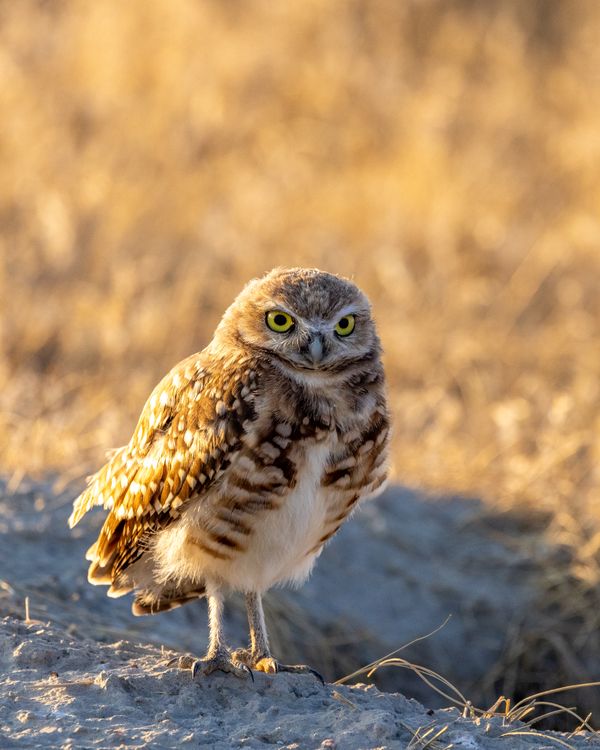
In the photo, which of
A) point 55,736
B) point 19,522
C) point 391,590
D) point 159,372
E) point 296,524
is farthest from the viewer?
point 159,372

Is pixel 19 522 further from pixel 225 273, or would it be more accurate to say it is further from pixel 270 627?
pixel 225 273

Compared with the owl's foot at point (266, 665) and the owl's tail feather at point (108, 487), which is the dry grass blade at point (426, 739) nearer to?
the owl's foot at point (266, 665)

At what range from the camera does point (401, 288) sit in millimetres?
8883

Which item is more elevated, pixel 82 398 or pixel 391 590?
pixel 82 398

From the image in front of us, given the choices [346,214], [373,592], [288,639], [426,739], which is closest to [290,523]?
[426,739]

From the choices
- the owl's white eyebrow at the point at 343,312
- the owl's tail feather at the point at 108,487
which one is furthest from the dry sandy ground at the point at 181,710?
the owl's white eyebrow at the point at 343,312

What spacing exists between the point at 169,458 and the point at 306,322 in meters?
0.58

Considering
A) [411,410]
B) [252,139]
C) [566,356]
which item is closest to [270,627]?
[411,410]

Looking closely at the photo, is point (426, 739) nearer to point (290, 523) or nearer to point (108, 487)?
point (290, 523)

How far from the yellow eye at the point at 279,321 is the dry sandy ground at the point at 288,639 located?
1009 mm

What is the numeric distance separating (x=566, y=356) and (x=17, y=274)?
4.06 m

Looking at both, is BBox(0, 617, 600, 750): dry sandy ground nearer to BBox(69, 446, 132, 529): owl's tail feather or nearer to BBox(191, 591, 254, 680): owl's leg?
BBox(191, 591, 254, 680): owl's leg

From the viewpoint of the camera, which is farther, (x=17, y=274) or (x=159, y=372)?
(x=17, y=274)

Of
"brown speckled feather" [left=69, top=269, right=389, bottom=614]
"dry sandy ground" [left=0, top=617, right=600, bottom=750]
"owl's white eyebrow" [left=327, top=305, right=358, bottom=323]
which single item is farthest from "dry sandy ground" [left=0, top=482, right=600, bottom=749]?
"owl's white eyebrow" [left=327, top=305, right=358, bottom=323]
